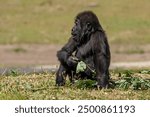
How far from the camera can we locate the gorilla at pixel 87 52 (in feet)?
35.9

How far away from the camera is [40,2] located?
37.1m

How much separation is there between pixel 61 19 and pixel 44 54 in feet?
15.8

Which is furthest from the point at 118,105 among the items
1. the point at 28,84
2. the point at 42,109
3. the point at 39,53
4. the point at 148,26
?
the point at 148,26

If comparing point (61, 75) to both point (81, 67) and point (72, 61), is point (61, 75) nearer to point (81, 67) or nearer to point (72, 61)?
point (72, 61)

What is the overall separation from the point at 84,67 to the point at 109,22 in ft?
75.4

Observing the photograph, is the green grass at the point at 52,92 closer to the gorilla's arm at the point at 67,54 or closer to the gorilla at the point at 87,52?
the gorilla at the point at 87,52

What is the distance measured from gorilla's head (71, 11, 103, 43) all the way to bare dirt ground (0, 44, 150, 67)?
52.5ft

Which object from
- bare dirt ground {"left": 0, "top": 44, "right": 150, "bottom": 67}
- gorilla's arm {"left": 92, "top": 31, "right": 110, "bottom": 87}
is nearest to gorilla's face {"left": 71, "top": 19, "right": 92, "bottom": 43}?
gorilla's arm {"left": 92, "top": 31, "right": 110, "bottom": 87}

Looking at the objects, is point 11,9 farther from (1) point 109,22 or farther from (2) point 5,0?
(1) point 109,22

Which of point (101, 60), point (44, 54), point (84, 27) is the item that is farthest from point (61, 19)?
point (101, 60)

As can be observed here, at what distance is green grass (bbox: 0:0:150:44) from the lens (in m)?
32.0

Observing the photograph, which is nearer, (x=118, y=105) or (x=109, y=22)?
(x=118, y=105)

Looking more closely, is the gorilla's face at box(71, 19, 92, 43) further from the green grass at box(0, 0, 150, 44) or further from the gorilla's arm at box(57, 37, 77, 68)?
the green grass at box(0, 0, 150, 44)

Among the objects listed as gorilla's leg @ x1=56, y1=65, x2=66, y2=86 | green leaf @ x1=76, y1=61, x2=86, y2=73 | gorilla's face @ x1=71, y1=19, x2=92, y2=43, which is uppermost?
gorilla's face @ x1=71, y1=19, x2=92, y2=43
